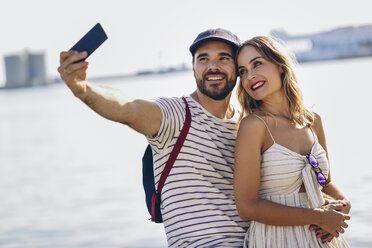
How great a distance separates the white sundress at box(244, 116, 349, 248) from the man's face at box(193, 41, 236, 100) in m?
0.50

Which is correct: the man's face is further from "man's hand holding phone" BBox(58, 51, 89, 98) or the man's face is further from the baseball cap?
"man's hand holding phone" BBox(58, 51, 89, 98)

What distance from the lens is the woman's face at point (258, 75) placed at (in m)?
3.20

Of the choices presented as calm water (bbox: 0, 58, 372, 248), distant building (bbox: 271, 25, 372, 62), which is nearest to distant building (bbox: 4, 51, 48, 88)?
distant building (bbox: 271, 25, 372, 62)

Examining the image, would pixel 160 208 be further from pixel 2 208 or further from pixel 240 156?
pixel 2 208

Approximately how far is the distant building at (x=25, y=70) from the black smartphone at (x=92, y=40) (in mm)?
119146

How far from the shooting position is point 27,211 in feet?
25.6

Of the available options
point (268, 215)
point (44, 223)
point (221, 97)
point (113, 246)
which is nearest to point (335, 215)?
point (268, 215)

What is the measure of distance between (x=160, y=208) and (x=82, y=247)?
287cm

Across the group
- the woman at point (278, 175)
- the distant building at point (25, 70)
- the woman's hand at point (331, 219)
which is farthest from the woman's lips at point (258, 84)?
the distant building at point (25, 70)

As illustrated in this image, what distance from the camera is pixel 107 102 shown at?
2.86 m

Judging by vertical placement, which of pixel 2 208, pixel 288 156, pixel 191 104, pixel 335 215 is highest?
pixel 191 104

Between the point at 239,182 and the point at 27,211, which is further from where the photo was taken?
the point at 27,211

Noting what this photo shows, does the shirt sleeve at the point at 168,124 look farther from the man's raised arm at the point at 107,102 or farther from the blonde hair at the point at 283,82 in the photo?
the blonde hair at the point at 283,82

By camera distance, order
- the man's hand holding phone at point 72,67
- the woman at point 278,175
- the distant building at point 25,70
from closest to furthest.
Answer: the man's hand holding phone at point 72,67, the woman at point 278,175, the distant building at point 25,70
